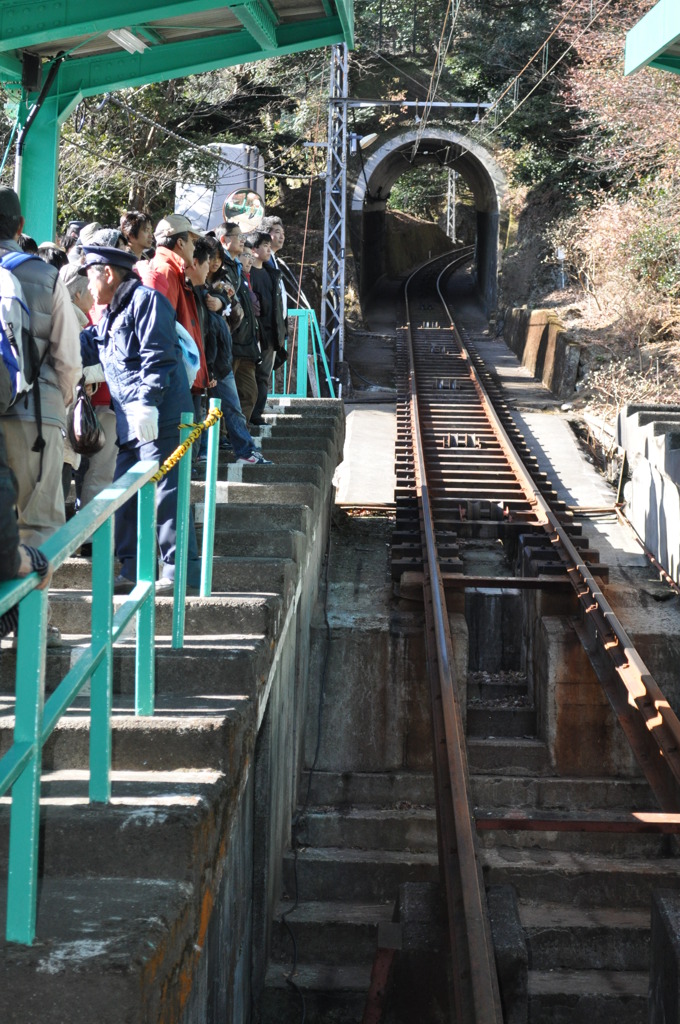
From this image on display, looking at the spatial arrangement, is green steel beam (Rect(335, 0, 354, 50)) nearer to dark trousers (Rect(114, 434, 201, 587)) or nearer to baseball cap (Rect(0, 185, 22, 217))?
dark trousers (Rect(114, 434, 201, 587))

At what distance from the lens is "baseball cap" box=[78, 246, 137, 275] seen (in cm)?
507

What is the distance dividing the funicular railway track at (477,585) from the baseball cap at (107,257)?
2681 mm

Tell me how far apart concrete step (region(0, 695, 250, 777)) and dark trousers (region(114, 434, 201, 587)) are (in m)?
1.26

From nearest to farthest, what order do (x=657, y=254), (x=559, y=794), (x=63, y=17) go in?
(x=63, y=17), (x=559, y=794), (x=657, y=254)

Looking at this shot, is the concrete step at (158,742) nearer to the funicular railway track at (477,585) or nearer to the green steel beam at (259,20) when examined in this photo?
the funicular railway track at (477,585)

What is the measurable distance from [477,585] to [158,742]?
463cm

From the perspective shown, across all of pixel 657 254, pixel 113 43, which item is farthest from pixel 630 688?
pixel 657 254

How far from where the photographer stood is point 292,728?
259 inches

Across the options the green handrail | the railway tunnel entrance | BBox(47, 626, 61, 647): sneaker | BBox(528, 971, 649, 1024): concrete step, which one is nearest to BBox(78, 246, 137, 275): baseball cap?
BBox(47, 626, 61, 647): sneaker

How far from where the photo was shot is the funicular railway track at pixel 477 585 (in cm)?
430

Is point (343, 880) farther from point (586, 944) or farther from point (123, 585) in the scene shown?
point (123, 585)

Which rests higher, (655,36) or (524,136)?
(524,136)

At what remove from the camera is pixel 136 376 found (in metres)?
5.05

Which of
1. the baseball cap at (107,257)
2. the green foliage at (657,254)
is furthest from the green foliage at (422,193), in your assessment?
the baseball cap at (107,257)
